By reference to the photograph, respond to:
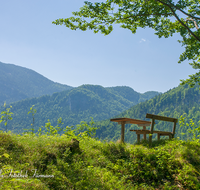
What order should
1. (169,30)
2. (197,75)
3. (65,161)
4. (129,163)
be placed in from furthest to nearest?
1. (197,75)
2. (169,30)
3. (129,163)
4. (65,161)

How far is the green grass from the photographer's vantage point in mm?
4824

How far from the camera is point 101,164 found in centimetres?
634

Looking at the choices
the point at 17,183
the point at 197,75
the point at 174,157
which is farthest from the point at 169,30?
the point at 17,183

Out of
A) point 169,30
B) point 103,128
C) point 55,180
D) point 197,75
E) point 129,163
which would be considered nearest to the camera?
point 55,180

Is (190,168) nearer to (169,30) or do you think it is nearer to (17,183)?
(17,183)

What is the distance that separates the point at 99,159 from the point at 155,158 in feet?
7.16

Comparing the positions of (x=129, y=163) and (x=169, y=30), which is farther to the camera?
(x=169, y=30)

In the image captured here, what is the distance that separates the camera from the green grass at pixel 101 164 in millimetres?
4824

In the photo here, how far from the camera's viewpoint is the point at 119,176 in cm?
585

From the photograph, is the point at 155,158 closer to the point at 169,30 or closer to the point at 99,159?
the point at 99,159

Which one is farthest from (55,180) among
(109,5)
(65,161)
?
(109,5)

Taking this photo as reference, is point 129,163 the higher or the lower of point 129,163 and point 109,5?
the lower

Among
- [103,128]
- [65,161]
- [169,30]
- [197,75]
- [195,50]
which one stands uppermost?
[169,30]

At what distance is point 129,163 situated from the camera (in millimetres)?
6371
